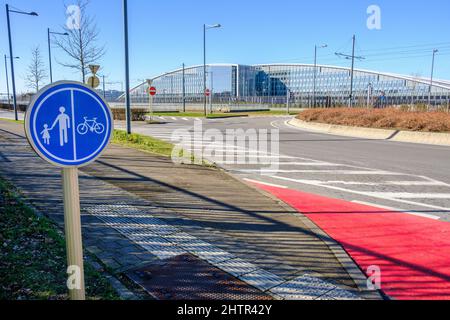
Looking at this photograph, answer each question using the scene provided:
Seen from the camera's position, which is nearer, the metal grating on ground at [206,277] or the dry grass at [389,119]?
the metal grating on ground at [206,277]

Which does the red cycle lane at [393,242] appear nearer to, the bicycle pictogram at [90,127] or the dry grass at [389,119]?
the bicycle pictogram at [90,127]

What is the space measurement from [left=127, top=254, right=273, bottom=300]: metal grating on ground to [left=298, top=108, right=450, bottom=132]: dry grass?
17.7 meters

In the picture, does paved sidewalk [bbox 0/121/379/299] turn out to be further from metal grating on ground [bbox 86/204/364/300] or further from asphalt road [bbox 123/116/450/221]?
asphalt road [bbox 123/116/450/221]

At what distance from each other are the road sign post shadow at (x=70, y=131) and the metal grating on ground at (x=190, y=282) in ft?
3.33

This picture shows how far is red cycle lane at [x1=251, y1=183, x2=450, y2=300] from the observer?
12.0 ft

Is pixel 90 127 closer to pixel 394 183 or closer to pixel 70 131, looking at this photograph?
pixel 70 131

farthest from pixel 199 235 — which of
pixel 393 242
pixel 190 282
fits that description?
pixel 393 242

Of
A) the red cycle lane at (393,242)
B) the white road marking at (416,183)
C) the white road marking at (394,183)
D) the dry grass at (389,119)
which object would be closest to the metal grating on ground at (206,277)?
the red cycle lane at (393,242)

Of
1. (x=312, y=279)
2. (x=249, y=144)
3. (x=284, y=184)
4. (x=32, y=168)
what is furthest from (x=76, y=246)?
(x=249, y=144)

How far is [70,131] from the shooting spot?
89.7 inches

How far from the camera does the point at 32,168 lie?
348 inches

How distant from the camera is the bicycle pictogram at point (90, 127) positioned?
91.8 inches

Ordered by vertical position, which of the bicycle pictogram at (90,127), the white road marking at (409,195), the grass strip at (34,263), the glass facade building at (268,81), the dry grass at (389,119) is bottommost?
the white road marking at (409,195)

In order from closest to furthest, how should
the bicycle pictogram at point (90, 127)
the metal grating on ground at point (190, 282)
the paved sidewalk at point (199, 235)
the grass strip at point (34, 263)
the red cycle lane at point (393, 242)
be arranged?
the bicycle pictogram at point (90, 127) → the grass strip at point (34, 263) → the metal grating on ground at point (190, 282) → the paved sidewalk at point (199, 235) → the red cycle lane at point (393, 242)
